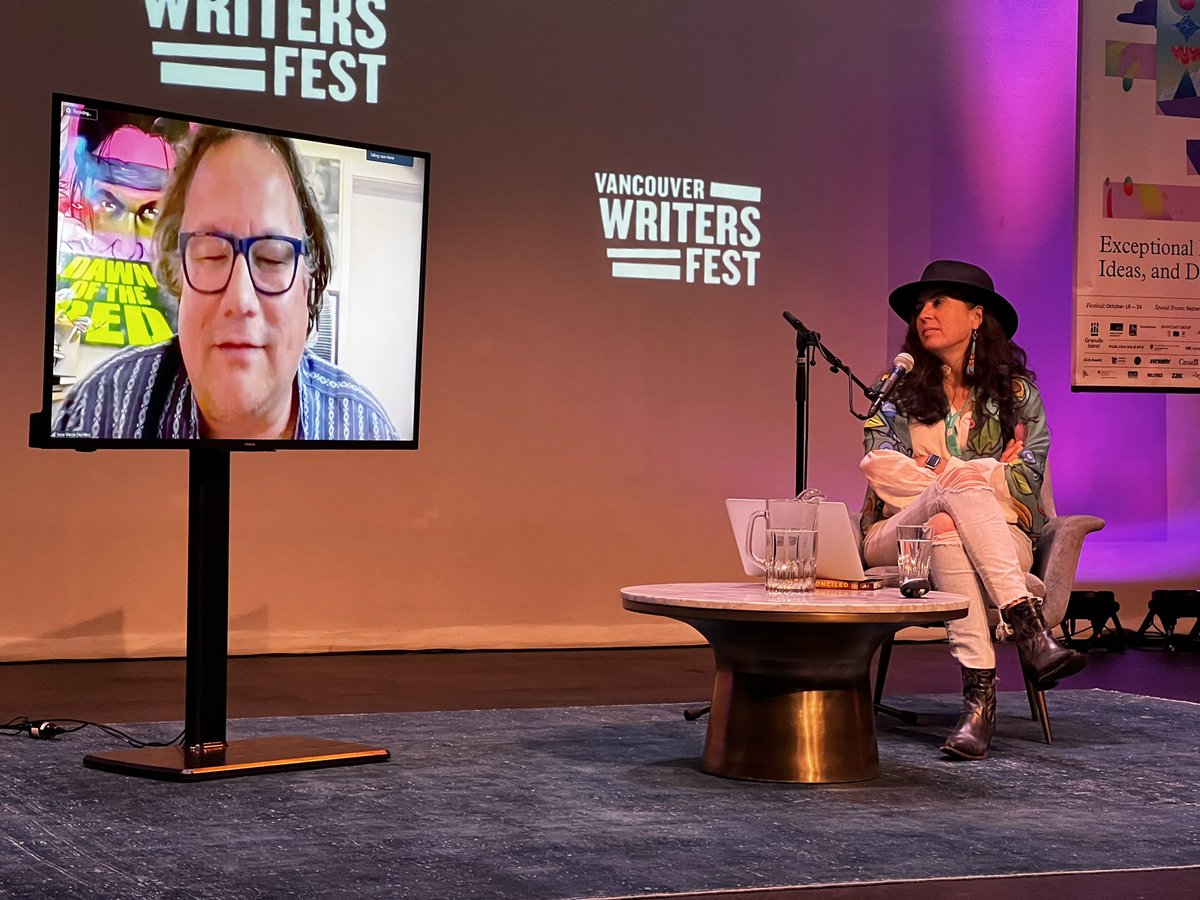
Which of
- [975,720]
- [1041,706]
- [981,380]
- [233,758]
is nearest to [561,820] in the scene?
[233,758]

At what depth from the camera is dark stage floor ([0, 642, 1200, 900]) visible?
15.3 feet

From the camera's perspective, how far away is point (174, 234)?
3342mm

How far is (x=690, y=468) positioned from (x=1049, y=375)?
1.76 meters

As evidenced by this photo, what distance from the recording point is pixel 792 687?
3398 millimetres

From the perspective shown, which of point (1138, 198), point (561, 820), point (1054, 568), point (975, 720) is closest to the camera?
point (561, 820)

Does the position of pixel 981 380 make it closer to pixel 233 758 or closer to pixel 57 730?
pixel 233 758

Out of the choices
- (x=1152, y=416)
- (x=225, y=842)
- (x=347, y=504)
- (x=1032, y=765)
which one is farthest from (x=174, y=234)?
(x=1152, y=416)

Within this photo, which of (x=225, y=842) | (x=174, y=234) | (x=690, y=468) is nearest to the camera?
(x=225, y=842)

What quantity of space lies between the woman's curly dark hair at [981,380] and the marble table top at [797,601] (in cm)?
79

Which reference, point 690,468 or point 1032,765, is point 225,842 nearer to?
point 1032,765

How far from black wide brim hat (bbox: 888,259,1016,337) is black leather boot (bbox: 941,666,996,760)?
996mm

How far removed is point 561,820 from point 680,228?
405 centimetres

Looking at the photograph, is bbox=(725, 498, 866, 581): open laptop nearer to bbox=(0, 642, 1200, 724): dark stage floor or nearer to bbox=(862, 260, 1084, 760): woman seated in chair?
bbox=(862, 260, 1084, 760): woman seated in chair

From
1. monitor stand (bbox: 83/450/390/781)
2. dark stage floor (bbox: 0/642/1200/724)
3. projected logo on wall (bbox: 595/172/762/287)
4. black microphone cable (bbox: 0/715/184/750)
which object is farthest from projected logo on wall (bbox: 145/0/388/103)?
monitor stand (bbox: 83/450/390/781)
